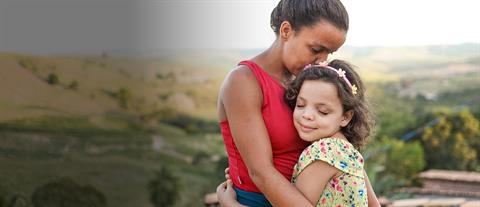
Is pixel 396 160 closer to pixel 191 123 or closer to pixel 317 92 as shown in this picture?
pixel 191 123

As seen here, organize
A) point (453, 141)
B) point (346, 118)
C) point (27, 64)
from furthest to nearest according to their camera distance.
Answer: point (453, 141), point (27, 64), point (346, 118)

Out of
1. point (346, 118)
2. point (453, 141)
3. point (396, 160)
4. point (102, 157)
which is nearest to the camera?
point (346, 118)

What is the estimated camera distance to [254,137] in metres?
2.39

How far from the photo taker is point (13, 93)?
554 centimetres

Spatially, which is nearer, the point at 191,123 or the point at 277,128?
the point at 277,128

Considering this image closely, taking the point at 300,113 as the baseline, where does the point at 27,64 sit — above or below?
below

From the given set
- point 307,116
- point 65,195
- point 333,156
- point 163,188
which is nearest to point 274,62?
point 307,116

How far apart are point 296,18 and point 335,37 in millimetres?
125

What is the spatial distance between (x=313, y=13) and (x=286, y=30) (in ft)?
0.33

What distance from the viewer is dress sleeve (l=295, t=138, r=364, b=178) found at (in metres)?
2.40

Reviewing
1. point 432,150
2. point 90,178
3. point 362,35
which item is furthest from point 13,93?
point 432,150

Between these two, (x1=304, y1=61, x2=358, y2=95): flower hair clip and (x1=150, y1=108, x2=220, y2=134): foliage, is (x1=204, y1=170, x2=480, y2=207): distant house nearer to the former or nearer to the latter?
(x1=150, y1=108, x2=220, y2=134): foliage

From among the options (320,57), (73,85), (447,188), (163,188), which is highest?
(320,57)

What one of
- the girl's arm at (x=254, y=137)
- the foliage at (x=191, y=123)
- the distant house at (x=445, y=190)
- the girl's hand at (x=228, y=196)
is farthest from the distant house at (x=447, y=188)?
the girl's arm at (x=254, y=137)
